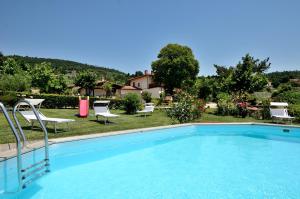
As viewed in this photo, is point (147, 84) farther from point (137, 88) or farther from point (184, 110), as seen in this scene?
point (184, 110)

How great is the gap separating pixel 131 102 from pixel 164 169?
10235 mm

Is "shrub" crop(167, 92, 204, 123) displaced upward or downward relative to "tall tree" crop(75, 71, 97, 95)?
downward

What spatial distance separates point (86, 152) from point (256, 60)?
21121 mm

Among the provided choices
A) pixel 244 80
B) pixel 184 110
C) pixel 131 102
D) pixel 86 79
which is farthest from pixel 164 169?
pixel 86 79

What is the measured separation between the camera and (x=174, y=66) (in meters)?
39.1

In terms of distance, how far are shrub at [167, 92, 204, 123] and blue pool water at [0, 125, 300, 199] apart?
3026 mm

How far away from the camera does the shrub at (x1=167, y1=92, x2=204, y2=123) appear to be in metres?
13.5

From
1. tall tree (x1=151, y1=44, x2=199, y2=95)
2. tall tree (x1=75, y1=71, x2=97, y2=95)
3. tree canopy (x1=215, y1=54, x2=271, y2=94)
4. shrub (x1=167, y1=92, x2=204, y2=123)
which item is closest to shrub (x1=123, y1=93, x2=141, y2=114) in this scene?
shrub (x1=167, y1=92, x2=204, y2=123)

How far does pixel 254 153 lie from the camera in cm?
808

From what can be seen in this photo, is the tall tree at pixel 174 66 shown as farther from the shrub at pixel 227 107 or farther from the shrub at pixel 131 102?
the shrub at pixel 131 102

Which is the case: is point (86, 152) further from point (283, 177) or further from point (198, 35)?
point (198, 35)

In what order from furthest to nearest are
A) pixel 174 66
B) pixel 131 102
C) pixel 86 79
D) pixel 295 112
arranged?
1. pixel 86 79
2. pixel 174 66
3. pixel 131 102
4. pixel 295 112

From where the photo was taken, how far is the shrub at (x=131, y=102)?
1614 cm

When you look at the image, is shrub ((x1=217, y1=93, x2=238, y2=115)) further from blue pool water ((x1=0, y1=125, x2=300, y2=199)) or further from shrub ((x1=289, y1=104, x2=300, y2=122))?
blue pool water ((x1=0, y1=125, x2=300, y2=199))
